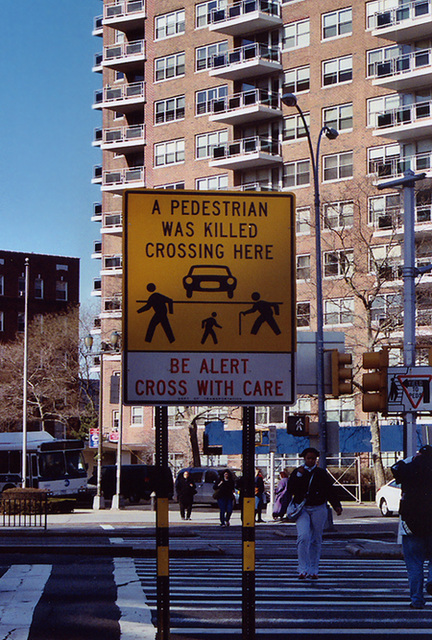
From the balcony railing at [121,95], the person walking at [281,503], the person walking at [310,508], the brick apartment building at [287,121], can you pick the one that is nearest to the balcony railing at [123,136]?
the brick apartment building at [287,121]

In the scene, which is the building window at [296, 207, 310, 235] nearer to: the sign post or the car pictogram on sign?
the sign post

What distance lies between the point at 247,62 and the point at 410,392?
4807 centimetres

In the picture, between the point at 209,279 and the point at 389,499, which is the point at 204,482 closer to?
the point at 389,499

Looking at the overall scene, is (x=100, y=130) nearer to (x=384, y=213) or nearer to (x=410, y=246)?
(x=384, y=213)

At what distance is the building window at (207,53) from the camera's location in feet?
231

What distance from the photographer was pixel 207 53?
7175 cm

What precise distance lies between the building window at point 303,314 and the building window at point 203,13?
19.8 m

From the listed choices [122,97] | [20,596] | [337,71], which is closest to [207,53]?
[122,97]

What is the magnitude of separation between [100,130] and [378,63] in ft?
80.5

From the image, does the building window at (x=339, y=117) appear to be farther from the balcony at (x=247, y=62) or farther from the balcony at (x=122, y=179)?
the balcony at (x=122, y=179)

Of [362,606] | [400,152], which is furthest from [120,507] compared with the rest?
[362,606]

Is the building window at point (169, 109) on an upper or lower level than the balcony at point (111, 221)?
upper

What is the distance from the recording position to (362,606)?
42.5 ft

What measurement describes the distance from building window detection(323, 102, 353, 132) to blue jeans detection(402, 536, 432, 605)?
53418mm
